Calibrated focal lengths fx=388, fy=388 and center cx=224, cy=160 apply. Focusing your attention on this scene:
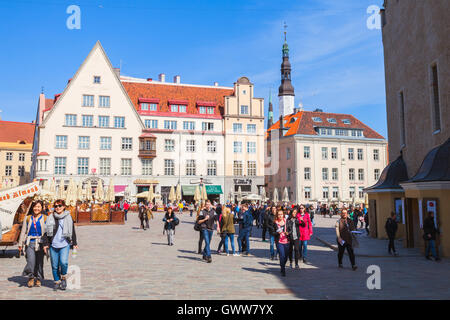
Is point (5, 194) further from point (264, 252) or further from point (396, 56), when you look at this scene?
point (396, 56)

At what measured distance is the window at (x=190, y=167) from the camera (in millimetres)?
55062

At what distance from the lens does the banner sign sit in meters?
12.9

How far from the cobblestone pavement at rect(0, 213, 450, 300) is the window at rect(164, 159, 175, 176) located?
39.8m

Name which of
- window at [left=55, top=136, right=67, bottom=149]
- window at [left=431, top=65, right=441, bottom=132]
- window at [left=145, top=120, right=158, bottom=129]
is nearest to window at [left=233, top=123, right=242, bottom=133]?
window at [left=145, top=120, right=158, bottom=129]

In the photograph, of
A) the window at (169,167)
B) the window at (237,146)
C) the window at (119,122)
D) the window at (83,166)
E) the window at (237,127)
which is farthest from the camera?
the window at (237,127)

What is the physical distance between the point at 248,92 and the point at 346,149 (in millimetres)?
18938

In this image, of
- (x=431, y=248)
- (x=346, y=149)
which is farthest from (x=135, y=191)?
(x=431, y=248)

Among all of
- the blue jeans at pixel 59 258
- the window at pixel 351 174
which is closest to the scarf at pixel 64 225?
the blue jeans at pixel 59 258

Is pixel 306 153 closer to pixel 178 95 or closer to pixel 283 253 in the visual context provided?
pixel 178 95

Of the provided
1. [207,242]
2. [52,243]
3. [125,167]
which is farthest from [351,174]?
[52,243]

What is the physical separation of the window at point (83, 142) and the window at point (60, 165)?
2.72m

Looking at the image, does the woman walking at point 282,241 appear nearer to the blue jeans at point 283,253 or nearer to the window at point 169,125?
the blue jeans at point 283,253

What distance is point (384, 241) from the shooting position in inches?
761

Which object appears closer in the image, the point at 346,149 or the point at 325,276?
the point at 325,276
